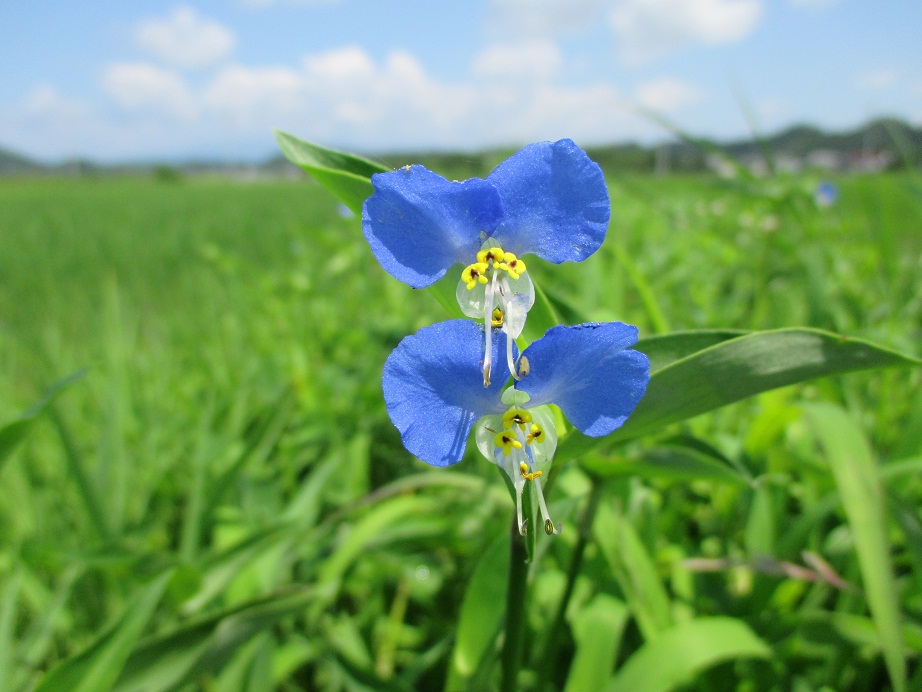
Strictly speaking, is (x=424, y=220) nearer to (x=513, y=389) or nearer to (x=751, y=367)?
(x=513, y=389)

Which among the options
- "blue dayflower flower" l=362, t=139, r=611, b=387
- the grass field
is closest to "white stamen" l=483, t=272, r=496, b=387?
"blue dayflower flower" l=362, t=139, r=611, b=387

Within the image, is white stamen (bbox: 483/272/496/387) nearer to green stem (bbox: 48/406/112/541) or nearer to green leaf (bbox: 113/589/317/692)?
green leaf (bbox: 113/589/317/692)

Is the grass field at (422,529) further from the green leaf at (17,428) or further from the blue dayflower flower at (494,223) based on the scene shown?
the blue dayflower flower at (494,223)

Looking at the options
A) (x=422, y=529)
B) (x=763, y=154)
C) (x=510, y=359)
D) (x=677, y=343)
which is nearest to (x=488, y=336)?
(x=510, y=359)

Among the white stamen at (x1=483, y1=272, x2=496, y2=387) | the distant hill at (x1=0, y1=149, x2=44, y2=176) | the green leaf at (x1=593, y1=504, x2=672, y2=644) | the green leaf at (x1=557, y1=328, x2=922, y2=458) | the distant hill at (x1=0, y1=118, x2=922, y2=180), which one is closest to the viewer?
the white stamen at (x1=483, y1=272, x2=496, y2=387)

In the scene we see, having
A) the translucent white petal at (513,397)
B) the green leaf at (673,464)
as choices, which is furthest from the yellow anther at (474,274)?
the green leaf at (673,464)

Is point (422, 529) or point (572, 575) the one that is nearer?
point (572, 575)

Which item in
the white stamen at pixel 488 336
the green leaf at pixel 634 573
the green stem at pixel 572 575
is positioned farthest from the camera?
the green leaf at pixel 634 573
